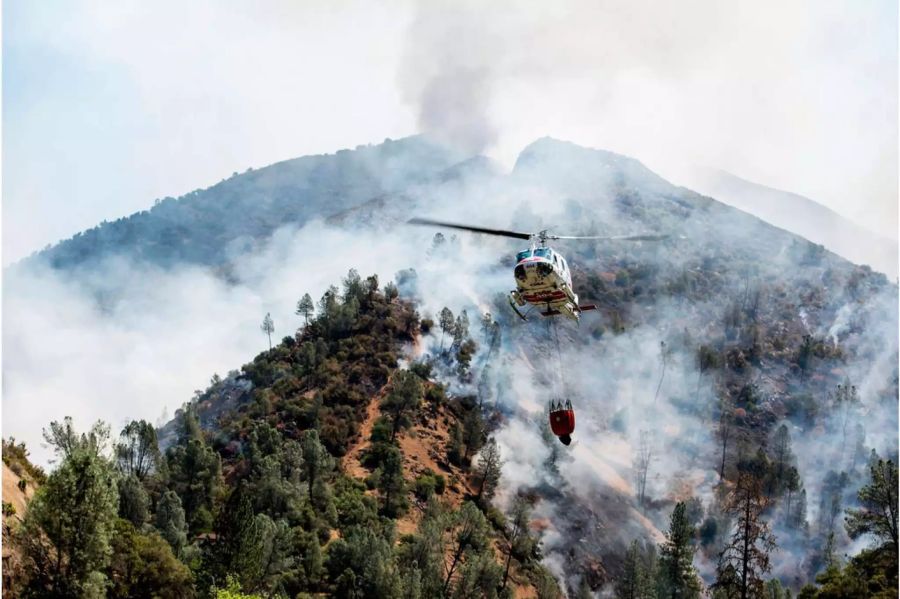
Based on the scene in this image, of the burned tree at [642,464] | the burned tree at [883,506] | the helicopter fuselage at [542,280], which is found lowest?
the burned tree at [883,506]

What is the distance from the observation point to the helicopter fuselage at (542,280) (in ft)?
155

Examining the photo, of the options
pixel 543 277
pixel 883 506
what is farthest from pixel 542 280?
pixel 883 506

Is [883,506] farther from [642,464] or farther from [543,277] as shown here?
[642,464]

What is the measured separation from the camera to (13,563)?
42.6 metres

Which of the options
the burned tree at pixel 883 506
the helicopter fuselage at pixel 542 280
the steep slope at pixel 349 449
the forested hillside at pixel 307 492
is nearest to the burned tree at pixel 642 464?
the forested hillside at pixel 307 492

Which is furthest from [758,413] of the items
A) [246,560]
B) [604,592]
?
[246,560]

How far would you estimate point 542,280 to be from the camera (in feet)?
155

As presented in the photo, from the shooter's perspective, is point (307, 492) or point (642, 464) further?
point (642, 464)

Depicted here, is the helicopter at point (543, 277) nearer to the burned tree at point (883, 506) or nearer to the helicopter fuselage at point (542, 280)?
the helicopter fuselage at point (542, 280)

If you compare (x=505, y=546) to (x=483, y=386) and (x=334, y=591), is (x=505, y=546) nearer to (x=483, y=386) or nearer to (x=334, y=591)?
(x=334, y=591)

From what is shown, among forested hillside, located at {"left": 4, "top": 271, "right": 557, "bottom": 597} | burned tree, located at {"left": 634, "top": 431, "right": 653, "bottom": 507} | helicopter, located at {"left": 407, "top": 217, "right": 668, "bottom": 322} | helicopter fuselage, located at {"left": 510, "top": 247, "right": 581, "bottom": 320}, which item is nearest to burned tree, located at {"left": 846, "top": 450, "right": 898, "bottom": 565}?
helicopter, located at {"left": 407, "top": 217, "right": 668, "bottom": 322}

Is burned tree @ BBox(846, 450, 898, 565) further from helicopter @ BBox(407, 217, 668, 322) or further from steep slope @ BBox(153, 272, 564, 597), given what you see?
steep slope @ BBox(153, 272, 564, 597)

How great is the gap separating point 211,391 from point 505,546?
277 feet

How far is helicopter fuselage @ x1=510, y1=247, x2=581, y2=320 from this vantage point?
1859 inches
